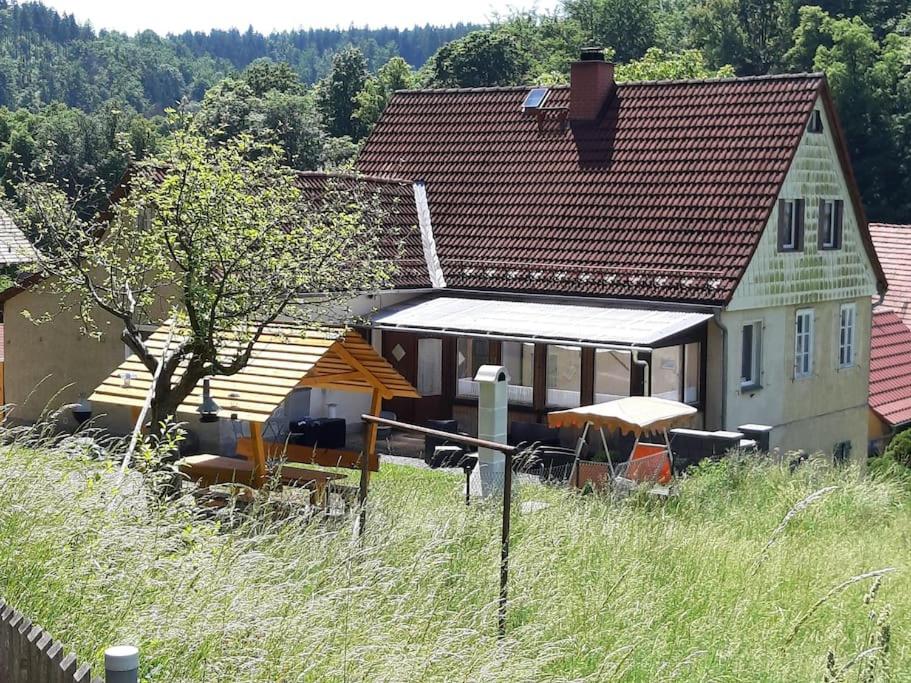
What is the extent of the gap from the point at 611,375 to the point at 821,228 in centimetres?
632

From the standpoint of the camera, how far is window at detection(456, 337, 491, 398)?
83.0ft

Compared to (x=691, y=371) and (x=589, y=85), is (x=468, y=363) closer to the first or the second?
(x=691, y=371)

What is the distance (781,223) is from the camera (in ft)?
84.0

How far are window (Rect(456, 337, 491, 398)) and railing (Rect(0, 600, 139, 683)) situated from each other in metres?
19.4

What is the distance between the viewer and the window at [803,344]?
2688 centimetres

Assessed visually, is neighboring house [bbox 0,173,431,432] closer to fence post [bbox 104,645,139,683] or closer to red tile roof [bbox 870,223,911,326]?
red tile roof [bbox 870,223,911,326]

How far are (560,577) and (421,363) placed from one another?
16278mm

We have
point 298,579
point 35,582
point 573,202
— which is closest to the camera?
point 35,582

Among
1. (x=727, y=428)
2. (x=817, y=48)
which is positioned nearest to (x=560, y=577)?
(x=727, y=428)

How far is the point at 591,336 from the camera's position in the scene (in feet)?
73.2

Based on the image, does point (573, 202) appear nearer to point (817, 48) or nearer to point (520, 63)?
point (817, 48)

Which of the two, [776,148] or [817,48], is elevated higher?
[817,48]

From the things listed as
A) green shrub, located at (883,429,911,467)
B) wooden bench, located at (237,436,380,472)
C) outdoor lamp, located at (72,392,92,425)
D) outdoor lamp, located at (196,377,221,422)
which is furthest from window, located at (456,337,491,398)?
outdoor lamp, located at (196,377,221,422)

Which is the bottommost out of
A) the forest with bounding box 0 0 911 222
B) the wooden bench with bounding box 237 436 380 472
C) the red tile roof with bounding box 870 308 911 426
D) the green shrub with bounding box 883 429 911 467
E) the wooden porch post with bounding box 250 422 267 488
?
the green shrub with bounding box 883 429 911 467
